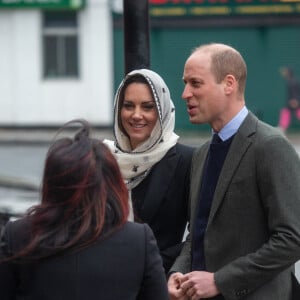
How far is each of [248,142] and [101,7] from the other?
21728 millimetres

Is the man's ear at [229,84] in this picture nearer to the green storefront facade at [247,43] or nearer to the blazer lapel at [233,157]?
the blazer lapel at [233,157]

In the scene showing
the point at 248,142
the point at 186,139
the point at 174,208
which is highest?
the point at 248,142

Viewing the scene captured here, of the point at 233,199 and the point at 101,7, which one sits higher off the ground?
the point at 101,7

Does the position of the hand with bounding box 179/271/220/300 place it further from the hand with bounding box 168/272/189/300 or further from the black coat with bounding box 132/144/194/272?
the black coat with bounding box 132/144/194/272

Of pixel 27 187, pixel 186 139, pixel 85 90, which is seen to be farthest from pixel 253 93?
pixel 27 187

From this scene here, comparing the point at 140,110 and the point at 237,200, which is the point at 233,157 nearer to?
the point at 237,200

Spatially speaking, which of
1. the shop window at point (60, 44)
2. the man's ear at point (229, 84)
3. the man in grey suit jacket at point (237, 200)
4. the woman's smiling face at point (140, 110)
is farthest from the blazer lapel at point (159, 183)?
the shop window at point (60, 44)

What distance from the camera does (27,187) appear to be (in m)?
11.0

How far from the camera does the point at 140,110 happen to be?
3.96 meters

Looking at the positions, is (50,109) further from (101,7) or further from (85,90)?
(101,7)

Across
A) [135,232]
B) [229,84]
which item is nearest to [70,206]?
[135,232]

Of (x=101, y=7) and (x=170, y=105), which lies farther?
(x=101, y=7)

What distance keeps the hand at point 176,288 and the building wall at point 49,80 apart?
2142 centimetres

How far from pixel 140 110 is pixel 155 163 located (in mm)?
225
